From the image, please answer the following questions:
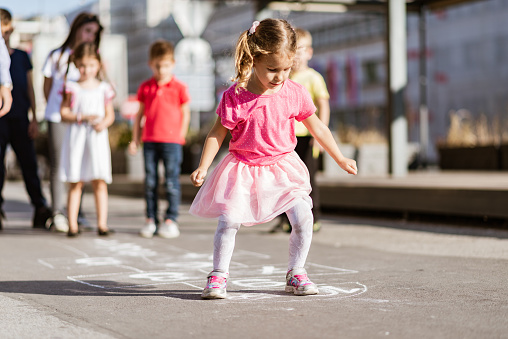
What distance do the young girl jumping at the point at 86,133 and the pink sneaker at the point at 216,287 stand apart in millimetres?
3447

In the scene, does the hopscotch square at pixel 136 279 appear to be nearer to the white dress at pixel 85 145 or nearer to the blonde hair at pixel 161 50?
the white dress at pixel 85 145

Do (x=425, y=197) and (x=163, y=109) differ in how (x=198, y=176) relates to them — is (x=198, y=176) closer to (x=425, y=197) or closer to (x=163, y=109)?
(x=163, y=109)

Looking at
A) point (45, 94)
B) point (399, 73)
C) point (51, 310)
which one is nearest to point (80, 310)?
point (51, 310)

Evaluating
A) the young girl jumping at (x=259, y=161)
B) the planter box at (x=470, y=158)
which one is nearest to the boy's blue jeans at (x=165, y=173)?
the young girl jumping at (x=259, y=161)

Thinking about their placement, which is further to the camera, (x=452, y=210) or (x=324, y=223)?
(x=324, y=223)

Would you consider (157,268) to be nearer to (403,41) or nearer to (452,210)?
(452,210)

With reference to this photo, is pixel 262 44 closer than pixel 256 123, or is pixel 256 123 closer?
pixel 262 44

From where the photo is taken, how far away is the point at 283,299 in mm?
4430

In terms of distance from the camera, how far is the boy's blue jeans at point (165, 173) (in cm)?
806

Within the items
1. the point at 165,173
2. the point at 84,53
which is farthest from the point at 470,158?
the point at 84,53

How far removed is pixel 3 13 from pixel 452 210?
4669 mm

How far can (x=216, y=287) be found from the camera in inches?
176

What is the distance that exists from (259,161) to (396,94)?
799 cm

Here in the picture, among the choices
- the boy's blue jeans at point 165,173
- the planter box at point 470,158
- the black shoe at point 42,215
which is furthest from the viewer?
the planter box at point 470,158
